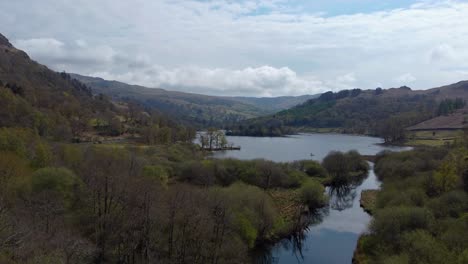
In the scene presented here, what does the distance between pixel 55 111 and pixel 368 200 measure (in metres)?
97.7

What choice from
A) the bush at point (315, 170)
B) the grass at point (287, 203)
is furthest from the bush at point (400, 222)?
the bush at point (315, 170)

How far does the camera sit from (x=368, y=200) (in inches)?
2598

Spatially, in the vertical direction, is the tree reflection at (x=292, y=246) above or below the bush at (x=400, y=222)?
below

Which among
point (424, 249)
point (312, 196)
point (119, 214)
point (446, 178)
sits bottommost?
point (312, 196)

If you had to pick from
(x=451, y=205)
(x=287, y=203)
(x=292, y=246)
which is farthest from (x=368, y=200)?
(x=292, y=246)

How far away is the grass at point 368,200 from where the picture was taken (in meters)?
61.3

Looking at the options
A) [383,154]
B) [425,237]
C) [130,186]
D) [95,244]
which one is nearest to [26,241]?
→ [95,244]

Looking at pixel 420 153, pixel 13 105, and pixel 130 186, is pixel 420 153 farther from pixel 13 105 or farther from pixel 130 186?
pixel 13 105

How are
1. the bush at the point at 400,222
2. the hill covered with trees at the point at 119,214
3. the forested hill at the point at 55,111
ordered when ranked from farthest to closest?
the forested hill at the point at 55,111 < the bush at the point at 400,222 < the hill covered with trees at the point at 119,214

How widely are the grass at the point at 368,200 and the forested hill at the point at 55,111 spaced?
218ft

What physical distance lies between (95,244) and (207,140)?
11633cm

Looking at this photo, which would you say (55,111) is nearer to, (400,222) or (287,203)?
(287,203)

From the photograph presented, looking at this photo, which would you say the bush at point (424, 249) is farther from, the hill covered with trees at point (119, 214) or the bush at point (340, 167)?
the bush at point (340, 167)

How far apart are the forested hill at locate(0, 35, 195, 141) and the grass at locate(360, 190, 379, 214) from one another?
218 ft
